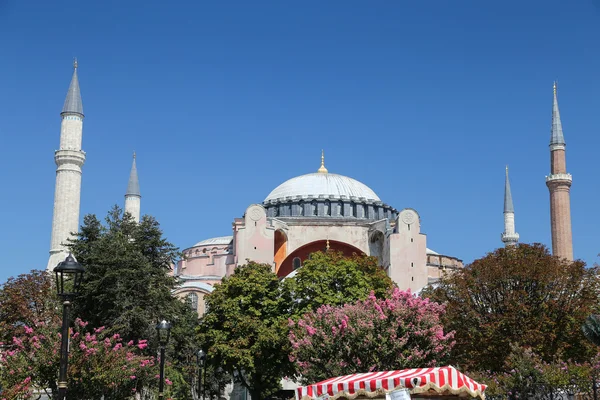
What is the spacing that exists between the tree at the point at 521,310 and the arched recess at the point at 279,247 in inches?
956

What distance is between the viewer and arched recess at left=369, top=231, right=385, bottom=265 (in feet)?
160

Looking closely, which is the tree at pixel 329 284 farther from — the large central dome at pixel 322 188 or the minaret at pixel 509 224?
the minaret at pixel 509 224

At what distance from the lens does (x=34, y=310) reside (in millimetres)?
31656

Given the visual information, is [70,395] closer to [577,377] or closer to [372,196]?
[577,377]

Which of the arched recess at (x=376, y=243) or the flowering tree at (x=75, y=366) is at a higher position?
the arched recess at (x=376, y=243)

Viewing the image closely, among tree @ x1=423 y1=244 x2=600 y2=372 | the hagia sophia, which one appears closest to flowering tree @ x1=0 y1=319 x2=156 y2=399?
tree @ x1=423 y1=244 x2=600 y2=372

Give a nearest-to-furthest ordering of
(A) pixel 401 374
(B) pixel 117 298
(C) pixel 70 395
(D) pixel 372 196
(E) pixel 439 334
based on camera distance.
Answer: (A) pixel 401 374
(C) pixel 70 395
(E) pixel 439 334
(B) pixel 117 298
(D) pixel 372 196

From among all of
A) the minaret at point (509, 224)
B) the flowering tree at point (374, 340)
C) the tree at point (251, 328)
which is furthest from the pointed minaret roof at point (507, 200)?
the flowering tree at point (374, 340)

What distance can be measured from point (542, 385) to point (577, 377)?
0.89 metres

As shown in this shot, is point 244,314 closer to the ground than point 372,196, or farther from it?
closer to the ground

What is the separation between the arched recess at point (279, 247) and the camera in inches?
1939

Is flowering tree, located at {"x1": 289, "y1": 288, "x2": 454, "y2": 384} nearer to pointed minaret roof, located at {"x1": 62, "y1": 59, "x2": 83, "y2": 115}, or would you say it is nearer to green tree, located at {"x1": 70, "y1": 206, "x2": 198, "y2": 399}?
green tree, located at {"x1": 70, "y1": 206, "x2": 198, "y2": 399}

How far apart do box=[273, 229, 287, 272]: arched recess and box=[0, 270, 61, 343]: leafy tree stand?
18823mm

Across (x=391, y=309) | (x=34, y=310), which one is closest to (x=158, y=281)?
(x=34, y=310)
